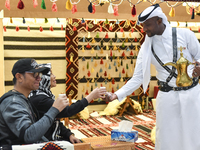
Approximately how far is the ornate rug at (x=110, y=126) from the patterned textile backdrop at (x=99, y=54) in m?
0.97

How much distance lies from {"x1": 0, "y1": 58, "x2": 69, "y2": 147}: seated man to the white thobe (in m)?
0.96

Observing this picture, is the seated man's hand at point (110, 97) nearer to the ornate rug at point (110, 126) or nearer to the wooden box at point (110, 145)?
the wooden box at point (110, 145)

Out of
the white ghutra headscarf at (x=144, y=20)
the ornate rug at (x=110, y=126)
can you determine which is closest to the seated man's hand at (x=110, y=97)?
the white ghutra headscarf at (x=144, y=20)

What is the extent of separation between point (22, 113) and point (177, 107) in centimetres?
133

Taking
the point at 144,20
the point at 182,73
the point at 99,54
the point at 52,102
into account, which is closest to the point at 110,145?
the point at 52,102

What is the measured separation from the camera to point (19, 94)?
2061mm

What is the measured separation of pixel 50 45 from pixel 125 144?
4.93 m

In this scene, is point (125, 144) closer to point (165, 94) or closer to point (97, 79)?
point (165, 94)

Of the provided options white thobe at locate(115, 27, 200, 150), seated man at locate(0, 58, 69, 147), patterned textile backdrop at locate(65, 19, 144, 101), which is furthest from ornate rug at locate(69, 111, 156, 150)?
seated man at locate(0, 58, 69, 147)

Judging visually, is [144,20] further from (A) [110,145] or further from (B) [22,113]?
(B) [22,113]

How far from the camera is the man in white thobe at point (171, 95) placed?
8.07 feet

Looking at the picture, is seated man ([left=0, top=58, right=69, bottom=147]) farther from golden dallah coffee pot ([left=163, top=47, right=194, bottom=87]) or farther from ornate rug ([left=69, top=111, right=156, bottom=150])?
ornate rug ([left=69, top=111, right=156, bottom=150])

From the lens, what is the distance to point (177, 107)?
2.50 meters

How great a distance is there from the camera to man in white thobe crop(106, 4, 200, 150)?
2.46 m
